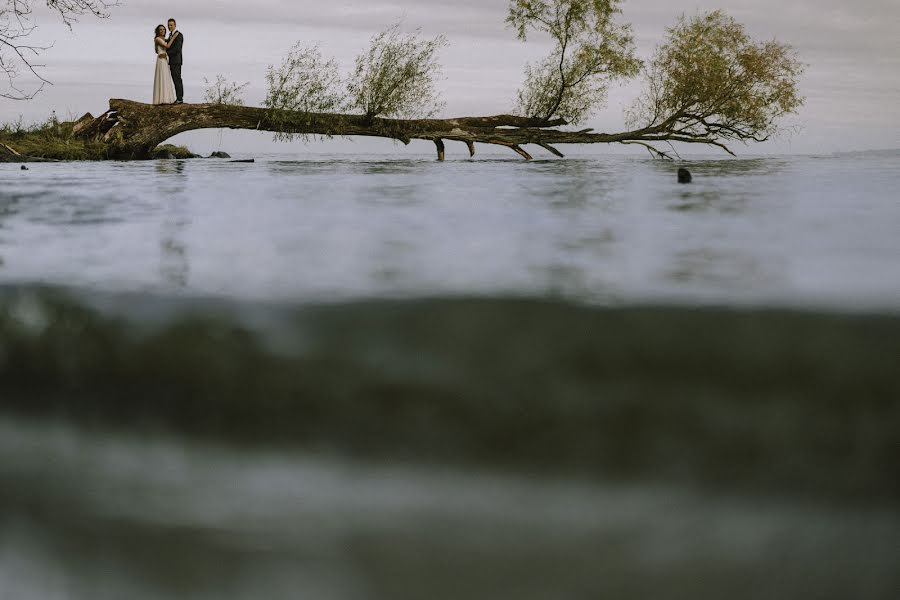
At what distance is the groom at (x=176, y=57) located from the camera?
11.5 m

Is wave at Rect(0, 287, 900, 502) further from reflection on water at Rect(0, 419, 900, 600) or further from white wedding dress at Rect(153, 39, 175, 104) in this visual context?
white wedding dress at Rect(153, 39, 175, 104)

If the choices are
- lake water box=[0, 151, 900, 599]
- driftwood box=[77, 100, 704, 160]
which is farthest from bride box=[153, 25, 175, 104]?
lake water box=[0, 151, 900, 599]

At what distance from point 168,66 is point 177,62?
244 mm

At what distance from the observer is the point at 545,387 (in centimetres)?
68

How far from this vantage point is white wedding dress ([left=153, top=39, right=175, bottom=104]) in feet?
36.7

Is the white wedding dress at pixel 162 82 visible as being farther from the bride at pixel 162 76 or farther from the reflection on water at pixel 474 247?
the reflection on water at pixel 474 247

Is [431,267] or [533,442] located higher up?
[431,267]

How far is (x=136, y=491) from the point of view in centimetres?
74

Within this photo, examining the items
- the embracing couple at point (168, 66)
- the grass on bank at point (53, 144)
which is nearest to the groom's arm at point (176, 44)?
the embracing couple at point (168, 66)

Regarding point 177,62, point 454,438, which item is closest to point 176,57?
point 177,62

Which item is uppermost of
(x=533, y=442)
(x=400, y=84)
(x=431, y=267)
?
(x=400, y=84)

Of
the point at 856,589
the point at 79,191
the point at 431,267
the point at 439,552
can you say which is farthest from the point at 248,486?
the point at 79,191

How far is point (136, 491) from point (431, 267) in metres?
0.44

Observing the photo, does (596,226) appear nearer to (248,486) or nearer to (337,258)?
(337,258)
